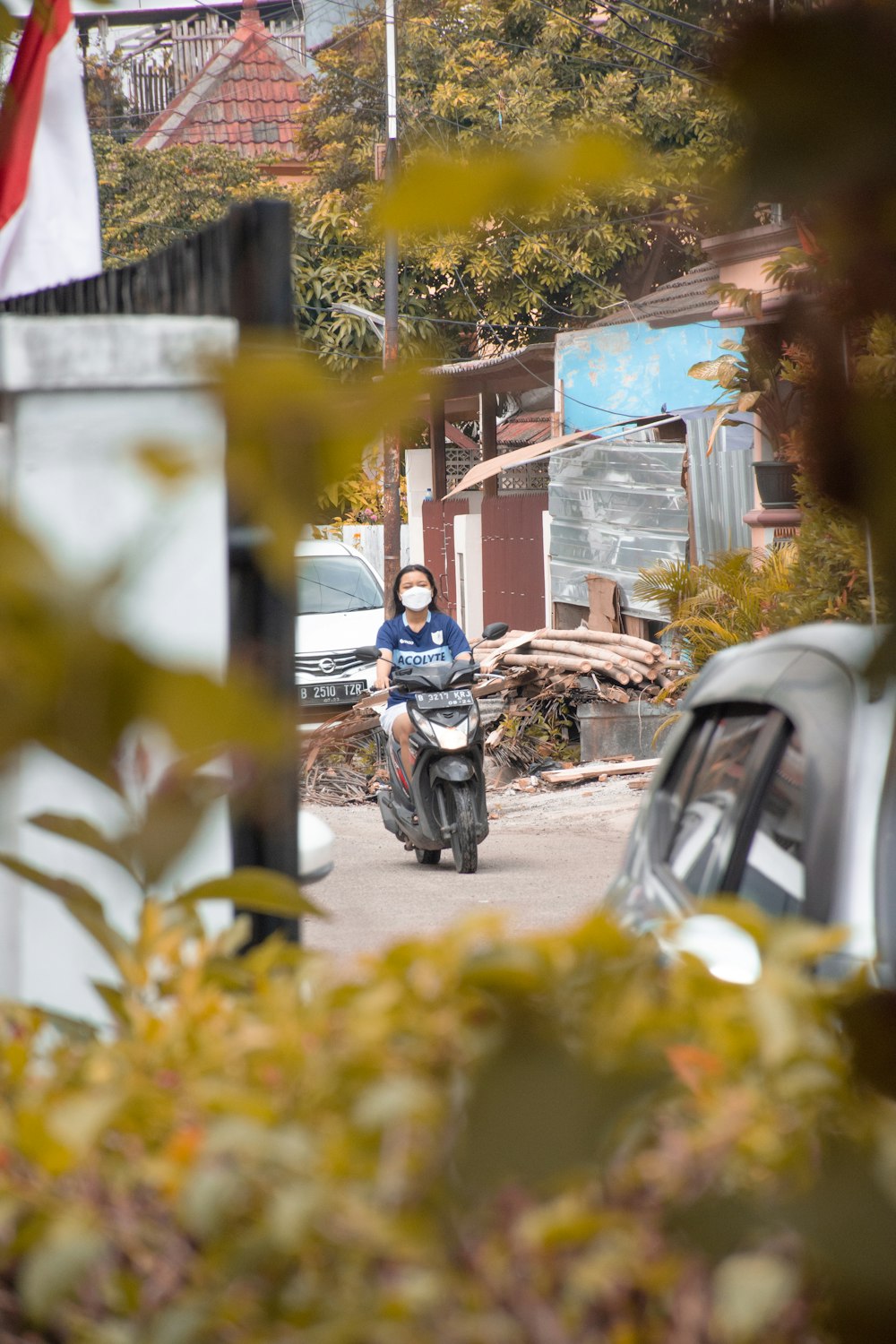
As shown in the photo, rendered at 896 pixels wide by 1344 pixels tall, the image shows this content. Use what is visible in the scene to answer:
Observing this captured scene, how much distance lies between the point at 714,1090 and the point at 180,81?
45.6 m

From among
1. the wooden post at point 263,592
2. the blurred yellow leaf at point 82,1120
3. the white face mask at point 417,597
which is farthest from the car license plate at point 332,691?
the blurred yellow leaf at point 82,1120

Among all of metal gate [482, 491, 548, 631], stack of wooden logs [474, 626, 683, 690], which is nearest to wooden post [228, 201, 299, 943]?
stack of wooden logs [474, 626, 683, 690]

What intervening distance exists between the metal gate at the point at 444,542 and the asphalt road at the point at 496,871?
372 inches

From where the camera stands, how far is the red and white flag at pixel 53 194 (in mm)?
3930

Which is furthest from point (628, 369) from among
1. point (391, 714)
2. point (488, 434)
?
point (391, 714)

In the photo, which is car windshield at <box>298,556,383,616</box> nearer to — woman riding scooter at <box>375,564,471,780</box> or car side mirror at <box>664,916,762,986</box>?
woman riding scooter at <box>375,564,471,780</box>

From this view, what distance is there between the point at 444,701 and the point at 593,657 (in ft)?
12.1

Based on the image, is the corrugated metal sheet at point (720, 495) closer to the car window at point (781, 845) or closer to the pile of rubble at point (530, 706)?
the pile of rubble at point (530, 706)

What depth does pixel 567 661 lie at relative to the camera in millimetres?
12461

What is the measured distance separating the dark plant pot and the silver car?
674 centimetres

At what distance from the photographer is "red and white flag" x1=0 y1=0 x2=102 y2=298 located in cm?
393

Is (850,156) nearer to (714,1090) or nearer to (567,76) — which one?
(714,1090)

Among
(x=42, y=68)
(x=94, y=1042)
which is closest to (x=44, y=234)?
(x=42, y=68)

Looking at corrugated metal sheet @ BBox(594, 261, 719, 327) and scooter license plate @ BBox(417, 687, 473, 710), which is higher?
corrugated metal sheet @ BBox(594, 261, 719, 327)
